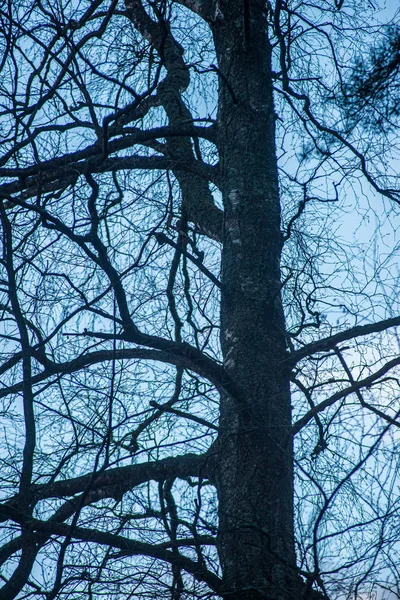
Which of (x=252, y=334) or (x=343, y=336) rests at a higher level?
(x=252, y=334)

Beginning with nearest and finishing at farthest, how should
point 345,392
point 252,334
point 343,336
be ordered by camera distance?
1. point 345,392
2. point 343,336
3. point 252,334

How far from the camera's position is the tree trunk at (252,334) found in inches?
116

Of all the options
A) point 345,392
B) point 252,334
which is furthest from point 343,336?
point 252,334

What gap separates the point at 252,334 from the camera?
353 centimetres

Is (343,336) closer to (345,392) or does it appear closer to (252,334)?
(345,392)

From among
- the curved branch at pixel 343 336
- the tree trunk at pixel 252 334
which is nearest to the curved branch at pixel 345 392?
the tree trunk at pixel 252 334

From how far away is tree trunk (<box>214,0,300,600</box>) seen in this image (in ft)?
9.66

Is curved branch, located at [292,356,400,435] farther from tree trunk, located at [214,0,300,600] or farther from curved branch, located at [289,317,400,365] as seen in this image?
curved branch, located at [289,317,400,365]

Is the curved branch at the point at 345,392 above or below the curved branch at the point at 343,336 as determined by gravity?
below

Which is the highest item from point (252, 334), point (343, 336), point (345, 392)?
point (252, 334)

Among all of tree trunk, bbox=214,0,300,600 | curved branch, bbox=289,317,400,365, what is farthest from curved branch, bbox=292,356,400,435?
curved branch, bbox=289,317,400,365

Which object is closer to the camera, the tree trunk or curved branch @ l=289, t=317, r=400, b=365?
the tree trunk

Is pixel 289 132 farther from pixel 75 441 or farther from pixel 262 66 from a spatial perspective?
pixel 75 441

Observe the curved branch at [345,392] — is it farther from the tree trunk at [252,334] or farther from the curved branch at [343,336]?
the curved branch at [343,336]
